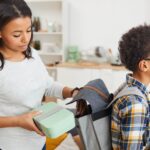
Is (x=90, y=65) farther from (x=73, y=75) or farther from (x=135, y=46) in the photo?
(x=135, y=46)

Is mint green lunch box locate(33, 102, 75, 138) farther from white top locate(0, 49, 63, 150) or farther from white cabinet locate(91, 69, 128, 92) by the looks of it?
white cabinet locate(91, 69, 128, 92)

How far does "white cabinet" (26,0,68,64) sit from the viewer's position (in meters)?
3.63

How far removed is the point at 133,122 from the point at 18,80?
1.45 ft

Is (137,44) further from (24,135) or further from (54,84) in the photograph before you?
(24,135)

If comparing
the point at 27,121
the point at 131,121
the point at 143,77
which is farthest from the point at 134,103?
the point at 27,121

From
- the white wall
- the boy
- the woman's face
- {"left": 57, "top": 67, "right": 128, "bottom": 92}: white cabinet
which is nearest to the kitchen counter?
{"left": 57, "top": 67, "right": 128, "bottom": 92}: white cabinet

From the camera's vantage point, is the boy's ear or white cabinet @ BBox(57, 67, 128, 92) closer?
the boy's ear

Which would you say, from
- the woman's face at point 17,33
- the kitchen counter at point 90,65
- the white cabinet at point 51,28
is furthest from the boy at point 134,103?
the white cabinet at point 51,28

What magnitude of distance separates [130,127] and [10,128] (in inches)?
17.5

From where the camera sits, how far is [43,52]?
3773 mm

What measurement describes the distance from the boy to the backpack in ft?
0.09

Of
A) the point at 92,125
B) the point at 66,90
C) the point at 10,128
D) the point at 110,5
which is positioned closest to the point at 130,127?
the point at 92,125

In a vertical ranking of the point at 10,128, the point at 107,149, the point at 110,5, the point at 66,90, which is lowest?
the point at 107,149

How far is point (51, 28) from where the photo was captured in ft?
12.1
